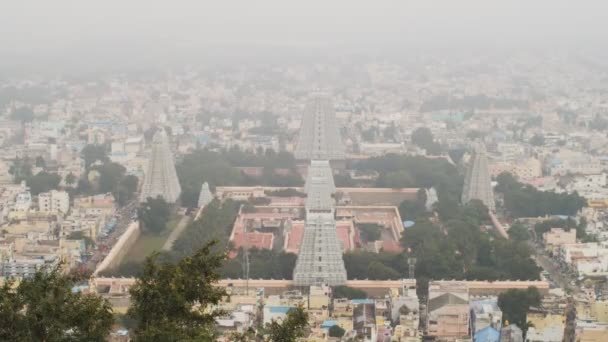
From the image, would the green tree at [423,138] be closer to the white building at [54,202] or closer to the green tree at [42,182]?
the green tree at [42,182]

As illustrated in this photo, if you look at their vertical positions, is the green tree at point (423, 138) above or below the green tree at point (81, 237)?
above

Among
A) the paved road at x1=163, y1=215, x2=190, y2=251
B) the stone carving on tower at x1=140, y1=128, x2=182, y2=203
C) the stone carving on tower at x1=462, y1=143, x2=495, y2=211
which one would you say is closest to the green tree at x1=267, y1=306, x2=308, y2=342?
the paved road at x1=163, y1=215, x2=190, y2=251

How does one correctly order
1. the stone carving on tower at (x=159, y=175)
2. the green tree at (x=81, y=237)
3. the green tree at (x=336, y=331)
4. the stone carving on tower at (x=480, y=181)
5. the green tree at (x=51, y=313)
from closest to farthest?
the green tree at (x=51, y=313) < the green tree at (x=336, y=331) < the green tree at (x=81, y=237) < the stone carving on tower at (x=480, y=181) < the stone carving on tower at (x=159, y=175)

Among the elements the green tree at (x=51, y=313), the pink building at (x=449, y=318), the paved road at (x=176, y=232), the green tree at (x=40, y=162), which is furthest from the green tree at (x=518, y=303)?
the green tree at (x=40, y=162)

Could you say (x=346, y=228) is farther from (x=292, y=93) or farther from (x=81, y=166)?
(x=292, y=93)

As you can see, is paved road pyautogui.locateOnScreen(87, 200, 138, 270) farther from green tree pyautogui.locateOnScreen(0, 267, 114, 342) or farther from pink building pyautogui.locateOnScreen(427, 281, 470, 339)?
green tree pyautogui.locateOnScreen(0, 267, 114, 342)

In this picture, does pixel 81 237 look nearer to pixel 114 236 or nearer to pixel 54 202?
pixel 114 236
